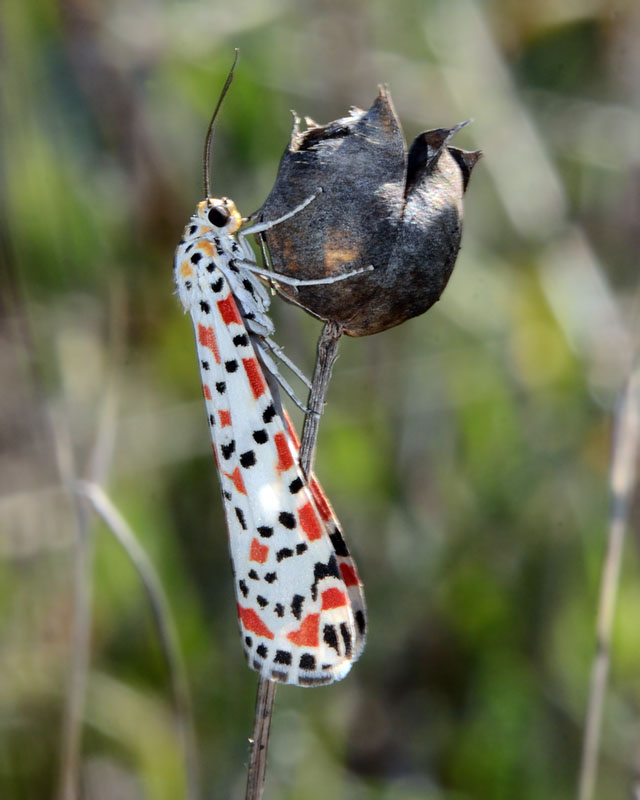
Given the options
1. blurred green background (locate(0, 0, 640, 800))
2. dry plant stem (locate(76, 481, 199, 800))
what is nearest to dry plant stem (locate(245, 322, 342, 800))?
dry plant stem (locate(76, 481, 199, 800))

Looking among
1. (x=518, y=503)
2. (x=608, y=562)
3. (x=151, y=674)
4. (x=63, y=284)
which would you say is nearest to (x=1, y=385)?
(x=63, y=284)

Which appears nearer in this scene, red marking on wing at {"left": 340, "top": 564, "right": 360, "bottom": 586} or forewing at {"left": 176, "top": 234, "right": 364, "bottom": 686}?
forewing at {"left": 176, "top": 234, "right": 364, "bottom": 686}

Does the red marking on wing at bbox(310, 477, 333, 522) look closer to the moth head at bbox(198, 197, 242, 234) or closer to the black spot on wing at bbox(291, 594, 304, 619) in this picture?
the black spot on wing at bbox(291, 594, 304, 619)

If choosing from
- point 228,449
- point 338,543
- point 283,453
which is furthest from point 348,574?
point 228,449

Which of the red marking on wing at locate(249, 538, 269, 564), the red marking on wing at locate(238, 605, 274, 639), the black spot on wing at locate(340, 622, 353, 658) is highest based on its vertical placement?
the red marking on wing at locate(249, 538, 269, 564)

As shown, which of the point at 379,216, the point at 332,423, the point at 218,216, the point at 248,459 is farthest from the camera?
the point at 332,423

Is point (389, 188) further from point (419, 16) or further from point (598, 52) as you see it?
point (598, 52)

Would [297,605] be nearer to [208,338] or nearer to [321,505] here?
[321,505]
